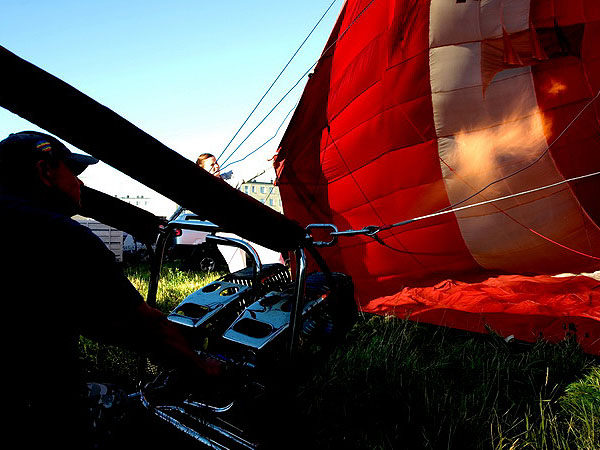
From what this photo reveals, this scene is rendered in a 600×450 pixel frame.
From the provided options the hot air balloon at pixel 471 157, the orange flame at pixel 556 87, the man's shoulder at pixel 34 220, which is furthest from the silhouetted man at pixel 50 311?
the orange flame at pixel 556 87

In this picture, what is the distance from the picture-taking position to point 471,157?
13.3 feet

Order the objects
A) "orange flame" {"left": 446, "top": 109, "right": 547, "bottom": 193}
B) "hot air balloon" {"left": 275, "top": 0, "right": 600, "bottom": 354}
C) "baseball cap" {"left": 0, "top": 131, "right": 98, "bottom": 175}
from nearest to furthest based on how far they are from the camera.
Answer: "baseball cap" {"left": 0, "top": 131, "right": 98, "bottom": 175} < "hot air balloon" {"left": 275, "top": 0, "right": 600, "bottom": 354} < "orange flame" {"left": 446, "top": 109, "right": 547, "bottom": 193}

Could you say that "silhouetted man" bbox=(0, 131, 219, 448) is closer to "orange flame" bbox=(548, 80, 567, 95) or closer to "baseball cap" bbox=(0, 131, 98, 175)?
"baseball cap" bbox=(0, 131, 98, 175)

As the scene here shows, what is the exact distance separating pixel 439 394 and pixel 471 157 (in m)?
2.70

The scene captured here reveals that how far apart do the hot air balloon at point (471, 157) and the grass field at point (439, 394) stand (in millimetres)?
584

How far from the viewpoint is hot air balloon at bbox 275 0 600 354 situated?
3574 mm

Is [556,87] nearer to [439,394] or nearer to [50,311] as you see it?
[439,394]

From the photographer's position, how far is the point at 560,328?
3104 mm

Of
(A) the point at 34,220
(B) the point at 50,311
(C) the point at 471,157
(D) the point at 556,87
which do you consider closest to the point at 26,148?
(A) the point at 34,220

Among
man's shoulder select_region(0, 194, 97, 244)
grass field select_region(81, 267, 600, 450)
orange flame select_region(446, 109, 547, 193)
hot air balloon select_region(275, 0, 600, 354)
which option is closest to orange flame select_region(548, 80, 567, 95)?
hot air balloon select_region(275, 0, 600, 354)

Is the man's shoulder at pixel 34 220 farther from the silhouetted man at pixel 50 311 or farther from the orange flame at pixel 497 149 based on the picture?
the orange flame at pixel 497 149

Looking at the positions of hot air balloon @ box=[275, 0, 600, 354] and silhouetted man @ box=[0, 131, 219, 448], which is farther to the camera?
hot air balloon @ box=[275, 0, 600, 354]

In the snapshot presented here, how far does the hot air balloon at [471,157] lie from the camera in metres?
3.57

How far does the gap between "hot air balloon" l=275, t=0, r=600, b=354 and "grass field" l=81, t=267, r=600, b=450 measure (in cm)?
58
